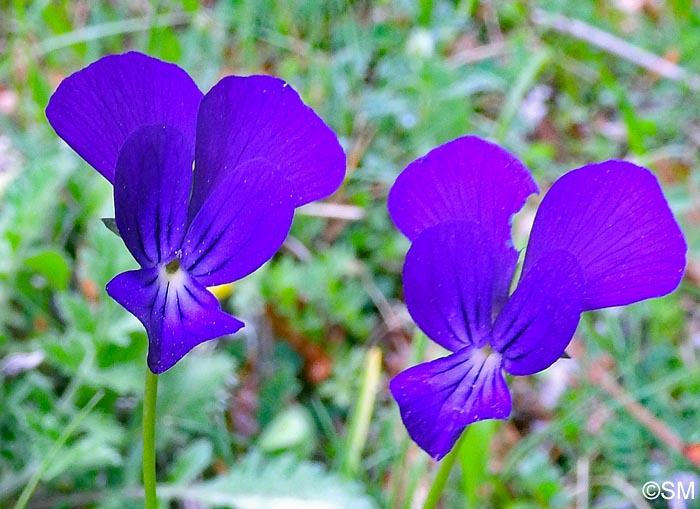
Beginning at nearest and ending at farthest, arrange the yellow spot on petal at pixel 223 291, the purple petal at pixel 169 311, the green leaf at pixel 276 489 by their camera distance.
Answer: the purple petal at pixel 169 311, the green leaf at pixel 276 489, the yellow spot on petal at pixel 223 291

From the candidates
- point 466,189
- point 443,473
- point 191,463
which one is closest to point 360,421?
point 191,463

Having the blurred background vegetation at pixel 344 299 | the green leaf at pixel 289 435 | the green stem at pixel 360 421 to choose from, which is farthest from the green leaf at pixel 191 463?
the green stem at pixel 360 421

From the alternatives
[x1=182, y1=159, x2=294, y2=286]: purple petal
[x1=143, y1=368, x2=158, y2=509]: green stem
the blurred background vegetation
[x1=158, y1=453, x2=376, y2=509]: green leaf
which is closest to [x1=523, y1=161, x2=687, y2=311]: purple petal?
[x1=182, y1=159, x2=294, y2=286]: purple petal

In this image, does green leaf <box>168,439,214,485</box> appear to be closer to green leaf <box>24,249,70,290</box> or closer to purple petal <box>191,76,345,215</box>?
green leaf <box>24,249,70,290</box>

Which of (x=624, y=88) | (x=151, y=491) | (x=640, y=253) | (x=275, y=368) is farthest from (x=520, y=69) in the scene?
(x=151, y=491)

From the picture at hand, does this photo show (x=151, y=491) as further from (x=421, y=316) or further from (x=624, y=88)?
(x=624, y=88)

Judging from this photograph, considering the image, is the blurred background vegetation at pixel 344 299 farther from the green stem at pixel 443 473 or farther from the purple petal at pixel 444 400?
the purple petal at pixel 444 400
